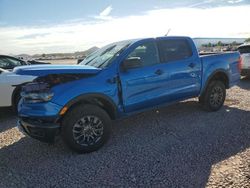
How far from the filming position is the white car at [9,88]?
6.66 m

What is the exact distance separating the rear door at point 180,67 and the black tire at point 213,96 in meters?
0.38

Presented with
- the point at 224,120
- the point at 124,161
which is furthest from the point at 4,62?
the point at 224,120

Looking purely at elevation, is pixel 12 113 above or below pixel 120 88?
below

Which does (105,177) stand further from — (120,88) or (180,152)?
(120,88)

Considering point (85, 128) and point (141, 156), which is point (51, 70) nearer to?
point (85, 128)

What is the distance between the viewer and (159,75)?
5211 millimetres

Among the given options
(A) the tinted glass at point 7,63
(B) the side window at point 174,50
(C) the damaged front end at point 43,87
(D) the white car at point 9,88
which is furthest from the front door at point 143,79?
(A) the tinted glass at point 7,63

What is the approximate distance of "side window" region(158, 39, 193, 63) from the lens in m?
5.47

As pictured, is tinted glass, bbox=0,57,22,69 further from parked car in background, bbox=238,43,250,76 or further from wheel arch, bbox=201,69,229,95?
parked car in background, bbox=238,43,250,76

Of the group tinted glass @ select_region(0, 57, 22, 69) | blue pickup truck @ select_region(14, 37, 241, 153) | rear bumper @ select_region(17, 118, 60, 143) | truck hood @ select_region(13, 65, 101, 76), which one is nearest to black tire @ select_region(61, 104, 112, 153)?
blue pickup truck @ select_region(14, 37, 241, 153)

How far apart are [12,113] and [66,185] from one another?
4.48m

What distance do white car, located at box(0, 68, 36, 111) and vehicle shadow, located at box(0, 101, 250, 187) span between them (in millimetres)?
1832

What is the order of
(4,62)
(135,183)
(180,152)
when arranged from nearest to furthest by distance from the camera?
(135,183), (180,152), (4,62)

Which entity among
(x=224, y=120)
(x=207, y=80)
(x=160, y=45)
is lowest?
(x=224, y=120)
